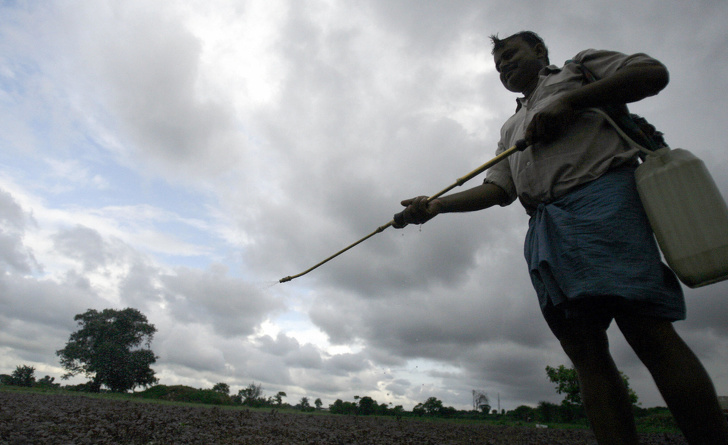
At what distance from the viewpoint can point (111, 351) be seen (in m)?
48.1

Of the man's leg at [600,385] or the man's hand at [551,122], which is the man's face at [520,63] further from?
the man's leg at [600,385]

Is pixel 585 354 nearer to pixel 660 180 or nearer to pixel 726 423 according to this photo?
pixel 726 423

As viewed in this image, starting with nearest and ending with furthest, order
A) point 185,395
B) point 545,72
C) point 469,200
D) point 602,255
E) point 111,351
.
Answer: point 602,255 < point 545,72 < point 469,200 < point 185,395 < point 111,351

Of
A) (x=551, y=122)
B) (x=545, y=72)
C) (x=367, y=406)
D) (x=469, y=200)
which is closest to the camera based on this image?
(x=551, y=122)

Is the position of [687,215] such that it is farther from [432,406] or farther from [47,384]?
[47,384]

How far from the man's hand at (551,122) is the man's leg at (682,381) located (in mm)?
874

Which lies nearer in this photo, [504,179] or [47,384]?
[504,179]

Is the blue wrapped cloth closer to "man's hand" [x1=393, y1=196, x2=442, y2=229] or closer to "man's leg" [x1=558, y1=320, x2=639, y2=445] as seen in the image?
"man's leg" [x1=558, y1=320, x2=639, y2=445]

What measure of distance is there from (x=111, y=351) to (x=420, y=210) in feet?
189

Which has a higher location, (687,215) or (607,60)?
(607,60)

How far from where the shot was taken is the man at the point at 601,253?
53.3 inches

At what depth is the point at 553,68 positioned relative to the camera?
2193 mm

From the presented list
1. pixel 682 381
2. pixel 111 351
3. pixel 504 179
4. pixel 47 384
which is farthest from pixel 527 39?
pixel 111 351

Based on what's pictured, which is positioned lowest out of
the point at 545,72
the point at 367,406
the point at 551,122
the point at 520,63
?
the point at 367,406
